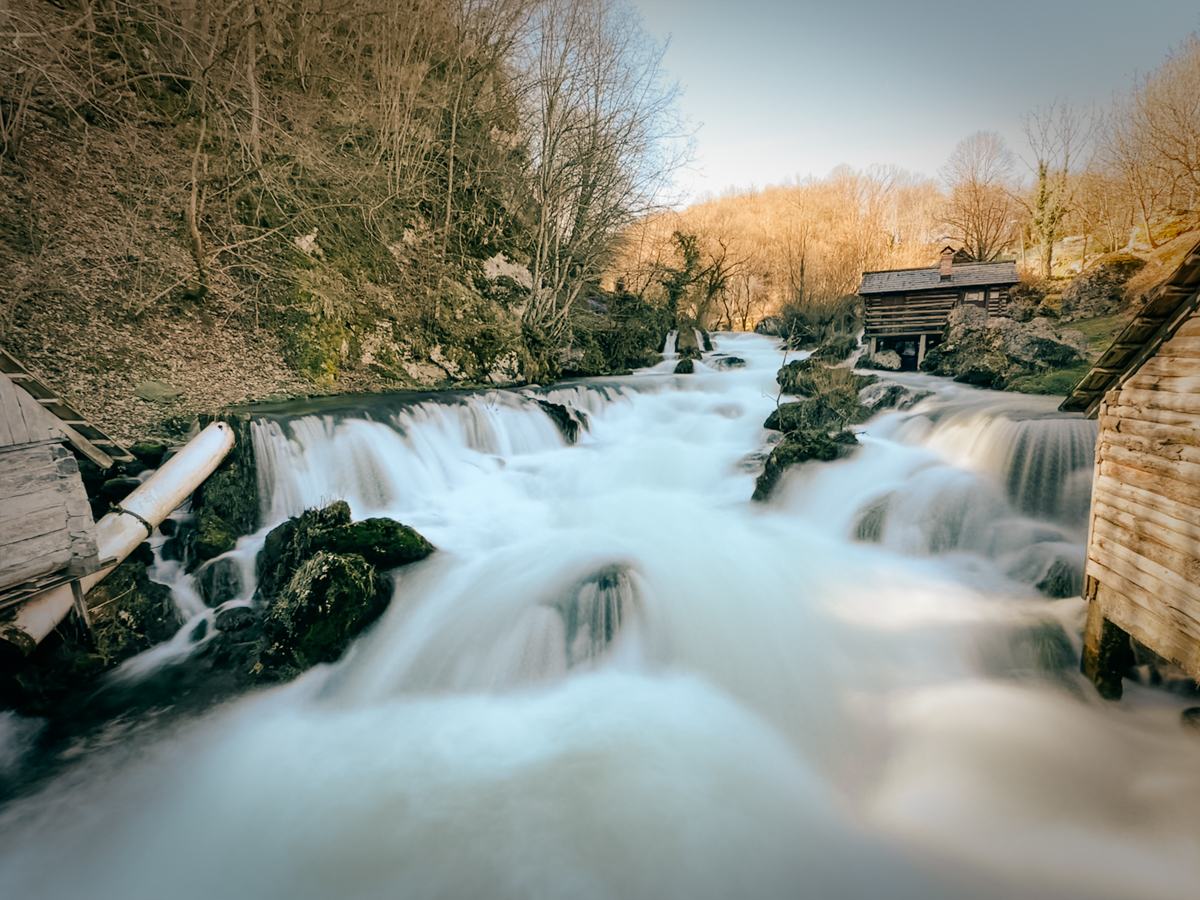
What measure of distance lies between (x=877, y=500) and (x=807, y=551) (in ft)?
4.97

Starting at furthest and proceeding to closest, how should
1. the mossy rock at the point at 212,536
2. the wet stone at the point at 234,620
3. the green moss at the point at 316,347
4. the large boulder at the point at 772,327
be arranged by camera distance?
1. the large boulder at the point at 772,327
2. the green moss at the point at 316,347
3. the mossy rock at the point at 212,536
4. the wet stone at the point at 234,620

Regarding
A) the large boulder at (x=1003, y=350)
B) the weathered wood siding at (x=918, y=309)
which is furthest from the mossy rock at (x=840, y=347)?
the large boulder at (x=1003, y=350)

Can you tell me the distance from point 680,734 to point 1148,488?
412cm

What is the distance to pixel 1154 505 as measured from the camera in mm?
3734

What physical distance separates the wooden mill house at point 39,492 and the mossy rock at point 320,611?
1.68 m

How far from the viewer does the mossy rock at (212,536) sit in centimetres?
609

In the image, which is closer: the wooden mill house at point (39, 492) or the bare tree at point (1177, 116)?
the wooden mill house at point (39, 492)

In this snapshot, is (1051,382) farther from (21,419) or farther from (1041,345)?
(21,419)

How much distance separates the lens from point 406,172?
43.1 ft

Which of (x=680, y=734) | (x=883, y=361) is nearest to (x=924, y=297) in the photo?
(x=883, y=361)

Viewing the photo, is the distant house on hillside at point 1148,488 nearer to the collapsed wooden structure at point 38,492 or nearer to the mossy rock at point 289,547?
the mossy rock at point 289,547

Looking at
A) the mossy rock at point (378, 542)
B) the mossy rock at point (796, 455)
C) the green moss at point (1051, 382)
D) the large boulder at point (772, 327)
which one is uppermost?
the large boulder at point (772, 327)

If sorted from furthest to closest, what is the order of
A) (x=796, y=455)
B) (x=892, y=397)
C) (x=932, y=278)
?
(x=932, y=278), (x=892, y=397), (x=796, y=455)

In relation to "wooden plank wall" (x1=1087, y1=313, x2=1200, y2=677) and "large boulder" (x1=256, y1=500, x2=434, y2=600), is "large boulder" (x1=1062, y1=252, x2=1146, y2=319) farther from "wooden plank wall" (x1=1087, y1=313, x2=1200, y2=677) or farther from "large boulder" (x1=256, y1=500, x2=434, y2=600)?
"large boulder" (x1=256, y1=500, x2=434, y2=600)
